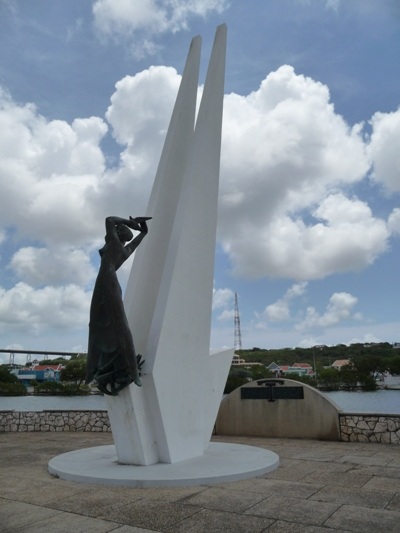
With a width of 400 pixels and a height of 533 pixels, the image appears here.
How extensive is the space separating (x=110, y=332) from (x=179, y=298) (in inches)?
41.8

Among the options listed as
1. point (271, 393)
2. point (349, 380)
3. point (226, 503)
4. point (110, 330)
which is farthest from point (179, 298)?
point (349, 380)

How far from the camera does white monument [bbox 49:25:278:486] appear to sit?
559cm

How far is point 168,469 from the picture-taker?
5.39 meters

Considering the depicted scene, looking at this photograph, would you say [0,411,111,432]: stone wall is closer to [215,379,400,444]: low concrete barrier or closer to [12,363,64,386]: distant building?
[215,379,400,444]: low concrete barrier

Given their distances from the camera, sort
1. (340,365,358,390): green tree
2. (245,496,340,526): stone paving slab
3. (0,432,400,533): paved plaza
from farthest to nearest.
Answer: (340,365,358,390): green tree
(245,496,340,526): stone paving slab
(0,432,400,533): paved plaza

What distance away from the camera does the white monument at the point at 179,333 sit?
5594 mm

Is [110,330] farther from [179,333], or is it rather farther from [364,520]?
[364,520]

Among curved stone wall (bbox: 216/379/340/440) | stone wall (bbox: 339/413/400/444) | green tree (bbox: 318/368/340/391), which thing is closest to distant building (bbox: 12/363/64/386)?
green tree (bbox: 318/368/340/391)

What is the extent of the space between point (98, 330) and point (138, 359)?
23.2 inches

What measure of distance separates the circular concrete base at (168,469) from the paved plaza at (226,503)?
0.38 ft

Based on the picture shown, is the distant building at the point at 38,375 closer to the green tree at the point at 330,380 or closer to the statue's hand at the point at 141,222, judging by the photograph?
the green tree at the point at 330,380

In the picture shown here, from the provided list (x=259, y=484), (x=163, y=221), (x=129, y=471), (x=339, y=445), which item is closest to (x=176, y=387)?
(x=129, y=471)

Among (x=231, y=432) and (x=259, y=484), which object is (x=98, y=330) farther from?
(x=231, y=432)

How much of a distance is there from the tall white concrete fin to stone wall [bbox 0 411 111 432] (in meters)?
4.50
